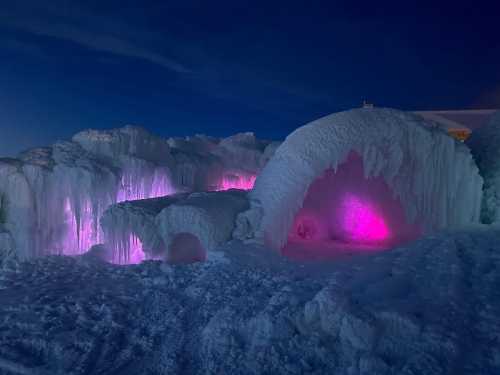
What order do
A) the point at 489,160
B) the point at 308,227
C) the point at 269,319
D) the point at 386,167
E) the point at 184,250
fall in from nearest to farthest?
1. the point at 269,319
2. the point at 489,160
3. the point at 386,167
4. the point at 184,250
5. the point at 308,227

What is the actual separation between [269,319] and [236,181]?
13.3 meters

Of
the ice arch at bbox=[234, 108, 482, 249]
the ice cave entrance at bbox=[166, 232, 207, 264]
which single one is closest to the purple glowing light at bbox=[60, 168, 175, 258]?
the ice cave entrance at bbox=[166, 232, 207, 264]

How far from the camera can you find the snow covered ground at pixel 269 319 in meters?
3.81

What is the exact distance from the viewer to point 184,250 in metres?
9.83

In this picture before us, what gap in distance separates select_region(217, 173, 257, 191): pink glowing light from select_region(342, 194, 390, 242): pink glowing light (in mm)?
5633

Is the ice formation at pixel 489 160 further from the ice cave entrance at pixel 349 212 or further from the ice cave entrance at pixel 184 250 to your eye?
the ice cave entrance at pixel 184 250

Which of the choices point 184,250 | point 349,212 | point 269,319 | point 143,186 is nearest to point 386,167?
point 349,212

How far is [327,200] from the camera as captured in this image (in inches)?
526

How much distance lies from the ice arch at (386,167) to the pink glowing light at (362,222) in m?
2.95

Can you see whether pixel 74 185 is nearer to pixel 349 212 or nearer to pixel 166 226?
pixel 166 226

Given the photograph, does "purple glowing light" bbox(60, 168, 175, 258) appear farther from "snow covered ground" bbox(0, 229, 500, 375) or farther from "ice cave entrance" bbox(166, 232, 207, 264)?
"snow covered ground" bbox(0, 229, 500, 375)

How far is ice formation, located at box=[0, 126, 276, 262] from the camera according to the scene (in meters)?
11.3

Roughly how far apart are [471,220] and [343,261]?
11.4 feet

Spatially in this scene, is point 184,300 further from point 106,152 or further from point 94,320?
point 106,152
